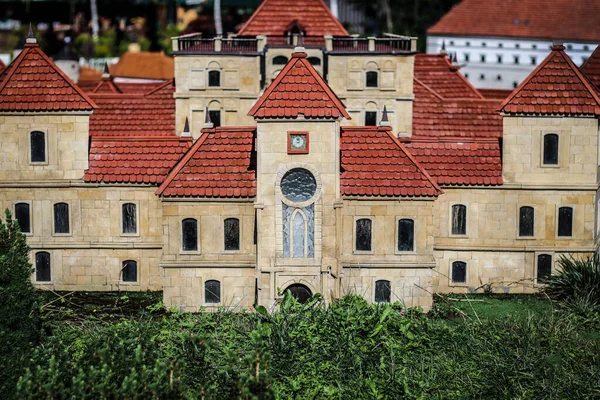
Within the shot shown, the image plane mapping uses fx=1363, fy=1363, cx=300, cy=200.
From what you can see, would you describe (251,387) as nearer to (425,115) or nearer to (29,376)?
(29,376)

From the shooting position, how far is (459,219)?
55.3 m

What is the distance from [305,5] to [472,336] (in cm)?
2922

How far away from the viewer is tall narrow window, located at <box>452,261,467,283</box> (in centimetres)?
5544

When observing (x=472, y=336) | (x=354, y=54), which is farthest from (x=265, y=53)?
(x=472, y=336)

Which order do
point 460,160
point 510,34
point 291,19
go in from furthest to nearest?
point 510,34 < point 291,19 < point 460,160

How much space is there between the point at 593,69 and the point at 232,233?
742 inches

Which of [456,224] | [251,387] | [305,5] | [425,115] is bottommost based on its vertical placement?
[251,387]

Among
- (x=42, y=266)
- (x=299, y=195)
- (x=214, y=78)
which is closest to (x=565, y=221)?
(x=299, y=195)

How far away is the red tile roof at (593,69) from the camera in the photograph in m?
59.7

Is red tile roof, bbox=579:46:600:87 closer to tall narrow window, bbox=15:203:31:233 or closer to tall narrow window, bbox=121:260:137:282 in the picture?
tall narrow window, bbox=121:260:137:282

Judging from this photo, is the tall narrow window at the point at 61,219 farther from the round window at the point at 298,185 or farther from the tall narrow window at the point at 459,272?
the tall narrow window at the point at 459,272

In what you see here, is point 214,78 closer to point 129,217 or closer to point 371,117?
point 371,117

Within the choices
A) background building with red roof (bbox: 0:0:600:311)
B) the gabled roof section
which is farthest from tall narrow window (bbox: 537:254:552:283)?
the gabled roof section

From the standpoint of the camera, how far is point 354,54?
66.3 meters
